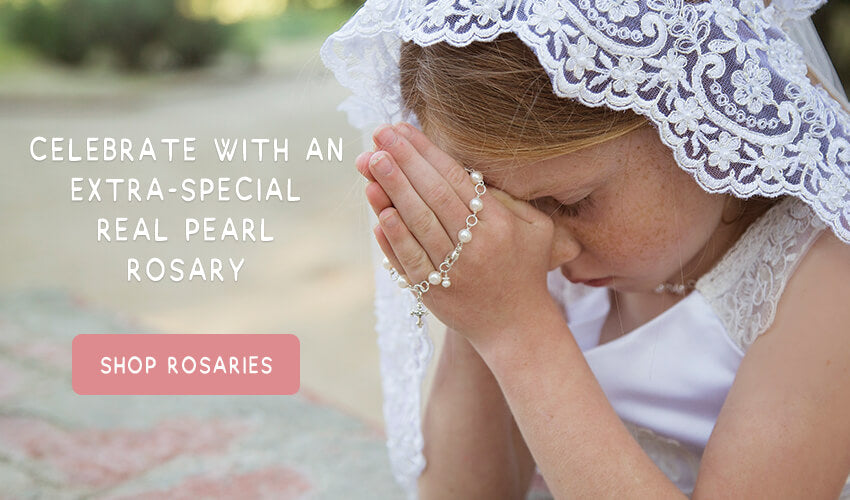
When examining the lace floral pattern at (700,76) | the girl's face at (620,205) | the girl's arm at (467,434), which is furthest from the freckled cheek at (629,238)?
the girl's arm at (467,434)

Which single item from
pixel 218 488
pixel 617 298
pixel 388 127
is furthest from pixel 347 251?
pixel 388 127

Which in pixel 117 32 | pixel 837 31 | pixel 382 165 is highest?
pixel 117 32

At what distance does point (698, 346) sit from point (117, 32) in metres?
10.7

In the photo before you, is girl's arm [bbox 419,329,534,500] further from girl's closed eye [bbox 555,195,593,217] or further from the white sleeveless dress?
girl's closed eye [bbox 555,195,593,217]

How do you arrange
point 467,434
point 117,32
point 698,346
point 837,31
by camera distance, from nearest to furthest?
point 698,346 < point 467,434 < point 837,31 < point 117,32

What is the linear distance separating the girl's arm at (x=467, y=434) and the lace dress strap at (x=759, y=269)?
54 centimetres

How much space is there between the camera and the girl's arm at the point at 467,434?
6.46 ft

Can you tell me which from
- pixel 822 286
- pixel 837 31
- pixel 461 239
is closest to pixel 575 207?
pixel 461 239

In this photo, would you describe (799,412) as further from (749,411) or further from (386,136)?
(386,136)

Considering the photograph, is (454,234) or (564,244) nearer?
(454,234)

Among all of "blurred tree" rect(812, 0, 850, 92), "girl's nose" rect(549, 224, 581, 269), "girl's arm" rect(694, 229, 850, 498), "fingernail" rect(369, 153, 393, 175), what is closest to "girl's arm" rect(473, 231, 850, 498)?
"girl's arm" rect(694, 229, 850, 498)

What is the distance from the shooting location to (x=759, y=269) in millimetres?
1574

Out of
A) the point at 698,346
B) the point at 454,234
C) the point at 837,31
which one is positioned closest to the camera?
the point at 454,234

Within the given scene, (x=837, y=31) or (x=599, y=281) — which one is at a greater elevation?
(x=837, y=31)
